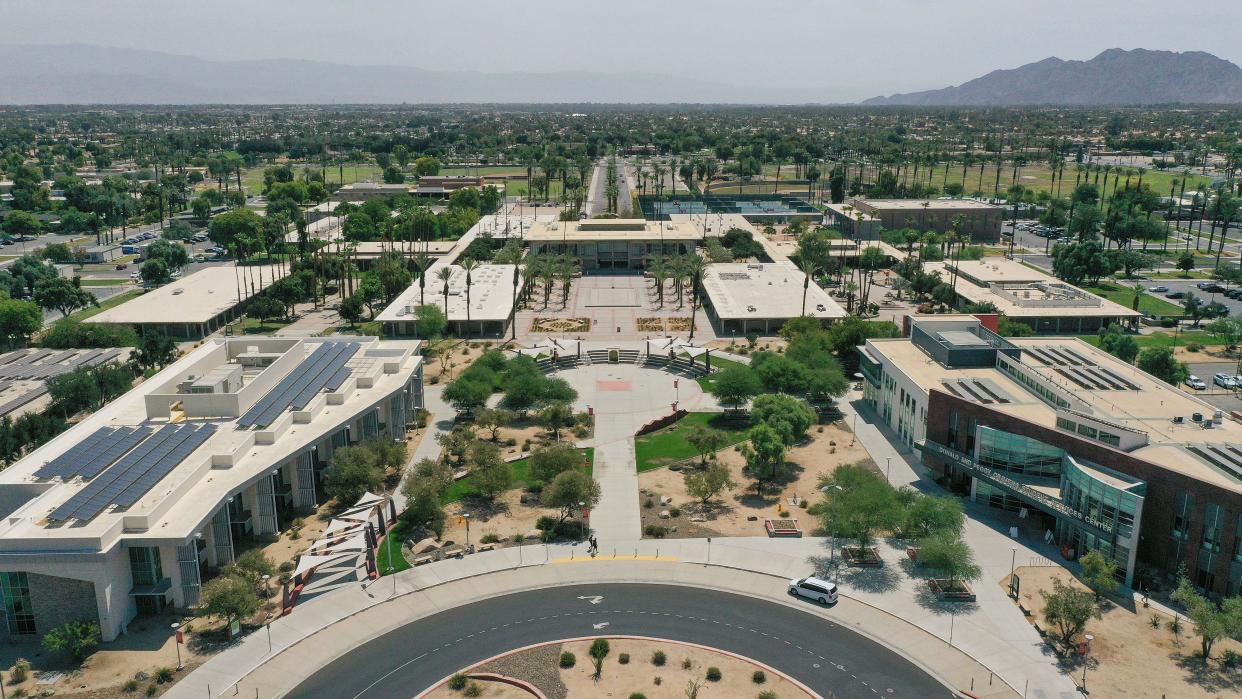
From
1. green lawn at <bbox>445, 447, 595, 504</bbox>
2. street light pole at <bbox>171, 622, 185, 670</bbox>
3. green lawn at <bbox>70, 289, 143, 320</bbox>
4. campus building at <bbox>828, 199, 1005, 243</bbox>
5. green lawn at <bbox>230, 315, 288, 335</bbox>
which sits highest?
campus building at <bbox>828, 199, 1005, 243</bbox>

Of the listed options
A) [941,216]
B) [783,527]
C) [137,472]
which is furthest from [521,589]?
[941,216]

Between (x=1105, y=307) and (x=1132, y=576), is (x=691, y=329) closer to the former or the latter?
(x=1105, y=307)

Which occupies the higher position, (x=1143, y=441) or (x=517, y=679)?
(x=1143, y=441)

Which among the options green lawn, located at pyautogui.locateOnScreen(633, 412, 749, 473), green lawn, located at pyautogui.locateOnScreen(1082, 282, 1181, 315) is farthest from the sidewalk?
green lawn, located at pyautogui.locateOnScreen(1082, 282, 1181, 315)

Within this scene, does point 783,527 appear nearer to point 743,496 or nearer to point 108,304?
point 743,496

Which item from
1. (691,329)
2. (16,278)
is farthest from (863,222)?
(16,278)

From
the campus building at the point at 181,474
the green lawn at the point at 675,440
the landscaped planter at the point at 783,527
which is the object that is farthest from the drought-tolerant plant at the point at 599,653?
the green lawn at the point at 675,440

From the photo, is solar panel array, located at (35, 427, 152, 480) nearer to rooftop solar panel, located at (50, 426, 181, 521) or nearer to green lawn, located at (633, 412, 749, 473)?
rooftop solar panel, located at (50, 426, 181, 521)
